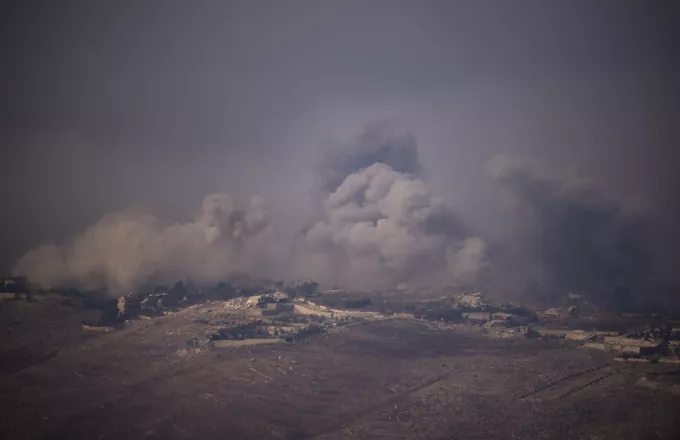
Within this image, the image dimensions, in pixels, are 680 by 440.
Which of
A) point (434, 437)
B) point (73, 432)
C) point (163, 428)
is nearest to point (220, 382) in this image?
point (163, 428)

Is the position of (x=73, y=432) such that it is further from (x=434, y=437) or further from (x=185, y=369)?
(x=434, y=437)

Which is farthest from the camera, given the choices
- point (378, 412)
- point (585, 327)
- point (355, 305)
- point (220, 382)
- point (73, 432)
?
point (355, 305)

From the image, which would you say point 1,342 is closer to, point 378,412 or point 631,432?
point 378,412

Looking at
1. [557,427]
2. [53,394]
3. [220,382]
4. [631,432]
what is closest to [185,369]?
[220,382]

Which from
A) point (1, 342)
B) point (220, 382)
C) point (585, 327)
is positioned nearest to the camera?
point (220, 382)

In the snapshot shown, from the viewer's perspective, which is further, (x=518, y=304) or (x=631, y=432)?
(x=518, y=304)

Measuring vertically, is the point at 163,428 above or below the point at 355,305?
below

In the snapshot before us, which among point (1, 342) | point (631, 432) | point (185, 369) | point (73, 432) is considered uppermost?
point (1, 342)

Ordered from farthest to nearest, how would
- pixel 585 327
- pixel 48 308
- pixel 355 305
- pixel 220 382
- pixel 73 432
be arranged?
pixel 355 305
pixel 585 327
pixel 48 308
pixel 220 382
pixel 73 432

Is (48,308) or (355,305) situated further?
(355,305)
